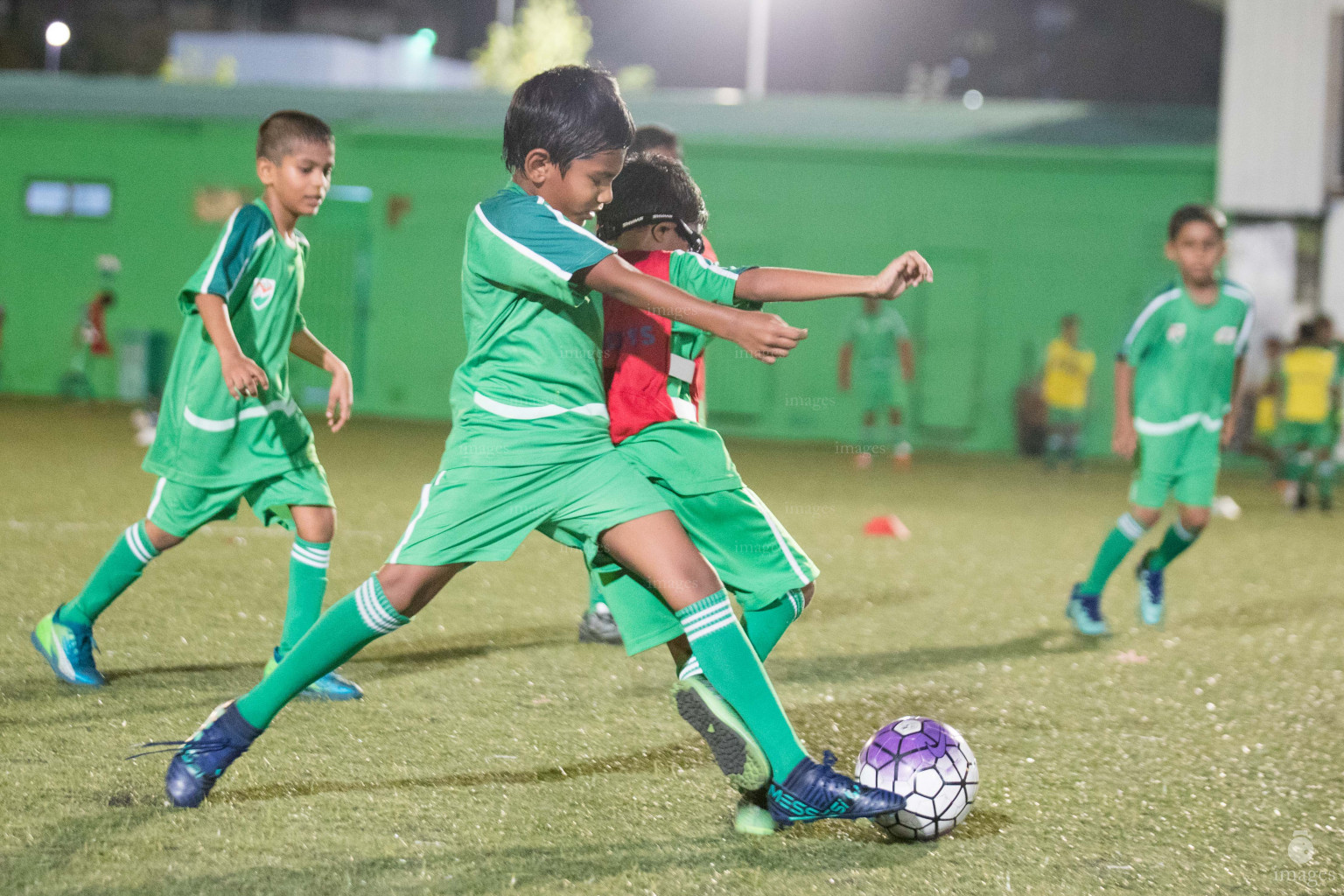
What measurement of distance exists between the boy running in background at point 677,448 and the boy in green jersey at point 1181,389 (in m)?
2.98

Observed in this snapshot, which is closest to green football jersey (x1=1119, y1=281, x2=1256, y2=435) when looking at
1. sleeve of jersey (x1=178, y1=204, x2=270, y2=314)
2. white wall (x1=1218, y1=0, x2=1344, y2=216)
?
sleeve of jersey (x1=178, y1=204, x2=270, y2=314)

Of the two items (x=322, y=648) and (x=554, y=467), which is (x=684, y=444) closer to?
(x=554, y=467)

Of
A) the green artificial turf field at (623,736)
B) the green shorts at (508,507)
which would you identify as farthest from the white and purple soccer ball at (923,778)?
the green shorts at (508,507)

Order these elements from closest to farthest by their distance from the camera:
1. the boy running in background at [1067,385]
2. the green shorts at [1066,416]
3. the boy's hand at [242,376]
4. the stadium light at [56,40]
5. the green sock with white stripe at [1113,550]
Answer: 1. the boy's hand at [242,376]
2. the green sock with white stripe at [1113,550]
3. the boy running in background at [1067,385]
4. the green shorts at [1066,416]
5. the stadium light at [56,40]

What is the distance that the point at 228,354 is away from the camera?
12.5 ft

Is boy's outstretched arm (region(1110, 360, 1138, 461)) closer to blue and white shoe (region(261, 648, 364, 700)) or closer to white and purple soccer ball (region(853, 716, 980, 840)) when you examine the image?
white and purple soccer ball (region(853, 716, 980, 840))

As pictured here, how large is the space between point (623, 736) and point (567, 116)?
188cm

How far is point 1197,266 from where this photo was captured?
5.62 metres

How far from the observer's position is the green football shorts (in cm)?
1134

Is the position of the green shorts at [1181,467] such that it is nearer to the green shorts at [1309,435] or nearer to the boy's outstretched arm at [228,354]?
the boy's outstretched arm at [228,354]

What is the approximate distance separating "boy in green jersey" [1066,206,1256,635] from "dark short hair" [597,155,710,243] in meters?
2.96

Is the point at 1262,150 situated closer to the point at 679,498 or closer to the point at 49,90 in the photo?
the point at 679,498

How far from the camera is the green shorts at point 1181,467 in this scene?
564 centimetres

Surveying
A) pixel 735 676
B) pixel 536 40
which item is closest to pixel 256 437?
pixel 735 676
